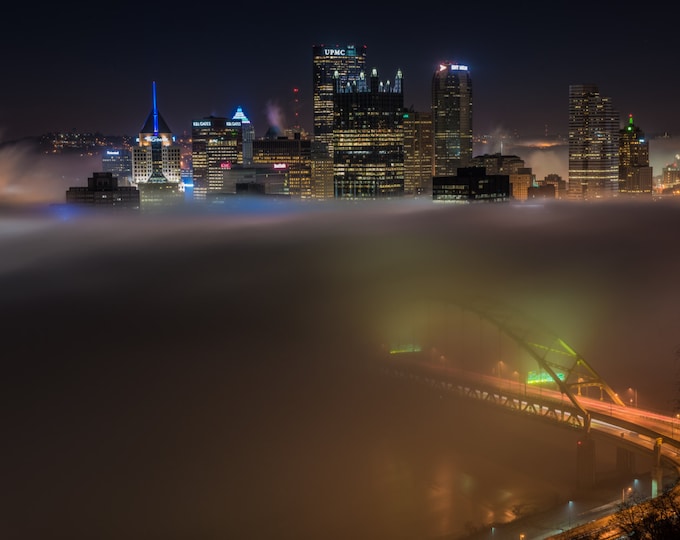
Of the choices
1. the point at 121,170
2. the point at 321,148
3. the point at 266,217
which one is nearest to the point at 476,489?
the point at 266,217

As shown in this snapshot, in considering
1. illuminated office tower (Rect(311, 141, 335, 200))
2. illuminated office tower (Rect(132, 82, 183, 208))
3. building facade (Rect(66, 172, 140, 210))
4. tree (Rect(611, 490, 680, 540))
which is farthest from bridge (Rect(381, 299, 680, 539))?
illuminated office tower (Rect(311, 141, 335, 200))

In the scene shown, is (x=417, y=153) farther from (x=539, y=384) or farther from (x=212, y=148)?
(x=539, y=384)

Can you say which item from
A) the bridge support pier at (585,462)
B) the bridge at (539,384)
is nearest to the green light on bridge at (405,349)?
the bridge at (539,384)

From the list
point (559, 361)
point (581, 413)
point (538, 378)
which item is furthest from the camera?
point (559, 361)

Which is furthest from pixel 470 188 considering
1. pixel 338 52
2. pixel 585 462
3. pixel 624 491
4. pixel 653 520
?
pixel 653 520

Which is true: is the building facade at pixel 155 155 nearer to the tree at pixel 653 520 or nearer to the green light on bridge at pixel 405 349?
the green light on bridge at pixel 405 349

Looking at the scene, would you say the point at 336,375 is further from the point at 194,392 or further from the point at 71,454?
the point at 71,454

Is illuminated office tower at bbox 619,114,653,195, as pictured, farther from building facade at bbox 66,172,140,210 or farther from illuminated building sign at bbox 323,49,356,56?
building facade at bbox 66,172,140,210
